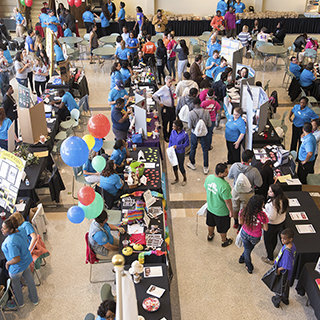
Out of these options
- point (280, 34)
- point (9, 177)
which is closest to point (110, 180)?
point (9, 177)

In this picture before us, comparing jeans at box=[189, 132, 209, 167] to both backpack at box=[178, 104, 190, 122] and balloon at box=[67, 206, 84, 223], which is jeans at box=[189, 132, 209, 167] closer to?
backpack at box=[178, 104, 190, 122]

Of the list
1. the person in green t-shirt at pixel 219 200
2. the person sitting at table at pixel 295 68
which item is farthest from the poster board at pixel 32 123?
the person sitting at table at pixel 295 68

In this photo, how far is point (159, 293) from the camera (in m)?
4.16

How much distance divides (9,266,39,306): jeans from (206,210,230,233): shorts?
264 cm

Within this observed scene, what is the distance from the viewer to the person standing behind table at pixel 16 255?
439 cm

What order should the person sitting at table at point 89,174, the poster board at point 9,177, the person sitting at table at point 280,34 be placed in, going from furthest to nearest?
the person sitting at table at point 280,34, the person sitting at table at point 89,174, the poster board at point 9,177

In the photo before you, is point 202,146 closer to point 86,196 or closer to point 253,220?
point 253,220

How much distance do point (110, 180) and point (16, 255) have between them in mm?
1797

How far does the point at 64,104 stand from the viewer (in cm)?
842

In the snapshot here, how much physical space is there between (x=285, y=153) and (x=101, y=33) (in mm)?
12117

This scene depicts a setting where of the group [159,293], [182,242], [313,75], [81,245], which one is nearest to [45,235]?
[81,245]

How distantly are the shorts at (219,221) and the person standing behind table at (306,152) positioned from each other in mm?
2015

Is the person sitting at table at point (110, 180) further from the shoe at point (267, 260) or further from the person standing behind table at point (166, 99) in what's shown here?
the person standing behind table at point (166, 99)

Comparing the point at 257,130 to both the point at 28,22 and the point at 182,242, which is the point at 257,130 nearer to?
the point at 182,242
